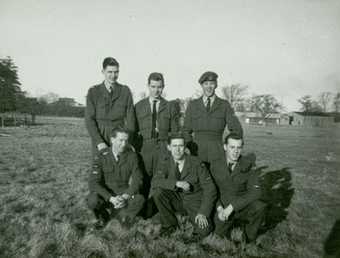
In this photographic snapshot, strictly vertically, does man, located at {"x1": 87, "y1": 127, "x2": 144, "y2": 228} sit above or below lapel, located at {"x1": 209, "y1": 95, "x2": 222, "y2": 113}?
below

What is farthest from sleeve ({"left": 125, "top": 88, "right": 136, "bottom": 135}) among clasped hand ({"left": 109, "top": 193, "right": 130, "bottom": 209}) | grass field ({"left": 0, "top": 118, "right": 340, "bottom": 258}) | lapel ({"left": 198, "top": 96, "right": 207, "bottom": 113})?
grass field ({"left": 0, "top": 118, "right": 340, "bottom": 258})

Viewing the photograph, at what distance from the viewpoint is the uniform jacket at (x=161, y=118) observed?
188 inches

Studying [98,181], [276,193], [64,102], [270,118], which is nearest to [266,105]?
[270,118]

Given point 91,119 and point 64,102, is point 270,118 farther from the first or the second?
point 91,119

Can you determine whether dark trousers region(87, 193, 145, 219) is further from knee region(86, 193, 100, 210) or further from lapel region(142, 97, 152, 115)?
lapel region(142, 97, 152, 115)

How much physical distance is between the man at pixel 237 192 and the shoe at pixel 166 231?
23.4 inches

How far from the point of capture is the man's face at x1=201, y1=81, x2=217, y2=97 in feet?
15.5

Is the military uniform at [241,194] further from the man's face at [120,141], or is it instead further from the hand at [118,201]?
the man's face at [120,141]

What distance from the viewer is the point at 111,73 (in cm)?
462

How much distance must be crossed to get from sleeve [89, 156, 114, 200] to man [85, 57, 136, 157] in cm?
25

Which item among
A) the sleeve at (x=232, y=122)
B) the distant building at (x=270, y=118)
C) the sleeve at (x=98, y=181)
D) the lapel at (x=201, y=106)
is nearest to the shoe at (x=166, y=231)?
the sleeve at (x=98, y=181)

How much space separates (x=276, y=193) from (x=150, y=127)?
3.74m

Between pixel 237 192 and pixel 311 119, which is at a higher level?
pixel 237 192

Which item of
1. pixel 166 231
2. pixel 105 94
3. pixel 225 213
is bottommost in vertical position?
pixel 166 231
